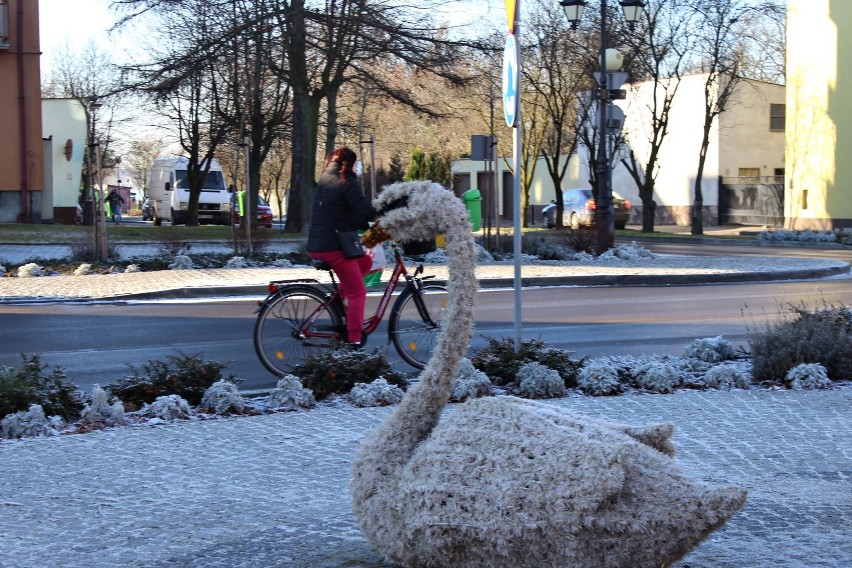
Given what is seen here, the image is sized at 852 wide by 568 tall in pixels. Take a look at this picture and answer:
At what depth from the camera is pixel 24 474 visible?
18.6 feet

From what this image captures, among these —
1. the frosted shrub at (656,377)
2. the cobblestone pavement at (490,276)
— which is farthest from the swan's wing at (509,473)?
the cobblestone pavement at (490,276)

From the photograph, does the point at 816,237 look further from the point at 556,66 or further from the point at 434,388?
the point at 434,388

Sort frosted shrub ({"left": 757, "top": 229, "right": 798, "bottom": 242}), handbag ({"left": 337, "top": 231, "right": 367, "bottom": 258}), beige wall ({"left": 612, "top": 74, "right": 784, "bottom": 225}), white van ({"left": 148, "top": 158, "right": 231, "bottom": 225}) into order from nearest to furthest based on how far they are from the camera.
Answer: handbag ({"left": 337, "top": 231, "right": 367, "bottom": 258}) → frosted shrub ({"left": 757, "top": 229, "right": 798, "bottom": 242}) → beige wall ({"left": 612, "top": 74, "right": 784, "bottom": 225}) → white van ({"left": 148, "top": 158, "right": 231, "bottom": 225})

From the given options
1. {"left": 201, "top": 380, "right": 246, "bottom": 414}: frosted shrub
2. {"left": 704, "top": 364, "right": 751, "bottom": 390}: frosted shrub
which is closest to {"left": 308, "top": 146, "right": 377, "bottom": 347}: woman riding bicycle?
{"left": 201, "top": 380, "right": 246, "bottom": 414}: frosted shrub

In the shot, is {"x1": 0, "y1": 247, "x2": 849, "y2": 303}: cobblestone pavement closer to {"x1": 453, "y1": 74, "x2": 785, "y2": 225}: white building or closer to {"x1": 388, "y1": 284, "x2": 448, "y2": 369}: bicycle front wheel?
{"x1": 388, "y1": 284, "x2": 448, "y2": 369}: bicycle front wheel

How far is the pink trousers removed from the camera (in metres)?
8.80

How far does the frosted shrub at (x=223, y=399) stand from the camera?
7301 mm

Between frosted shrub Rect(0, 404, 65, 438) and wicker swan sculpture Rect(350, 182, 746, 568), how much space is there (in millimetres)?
3573

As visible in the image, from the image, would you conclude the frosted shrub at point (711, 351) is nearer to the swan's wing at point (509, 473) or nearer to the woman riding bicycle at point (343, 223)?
the woman riding bicycle at point (343, 223)

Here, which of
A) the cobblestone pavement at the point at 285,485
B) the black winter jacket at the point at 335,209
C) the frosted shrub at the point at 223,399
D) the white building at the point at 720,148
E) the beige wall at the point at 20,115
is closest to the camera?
the cobblestone pavement at the point at 285,485

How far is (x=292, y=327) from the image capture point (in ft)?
29.4

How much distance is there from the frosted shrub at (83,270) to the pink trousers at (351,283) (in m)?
11.5

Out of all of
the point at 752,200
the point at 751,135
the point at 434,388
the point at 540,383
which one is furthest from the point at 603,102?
the point at 751,135

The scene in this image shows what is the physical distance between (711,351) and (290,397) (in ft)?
12.7
